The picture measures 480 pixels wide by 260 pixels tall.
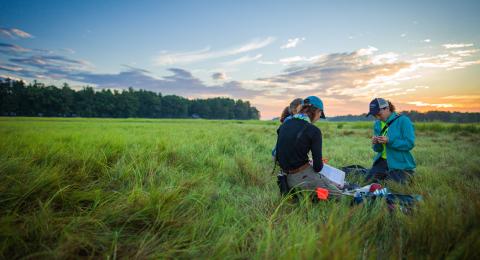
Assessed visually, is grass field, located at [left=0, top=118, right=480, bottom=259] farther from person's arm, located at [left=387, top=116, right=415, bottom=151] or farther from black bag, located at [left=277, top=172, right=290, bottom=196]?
person's arm, located at [left=387, top=116, right=415, bottom=151]

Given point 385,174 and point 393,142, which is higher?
point 393,142

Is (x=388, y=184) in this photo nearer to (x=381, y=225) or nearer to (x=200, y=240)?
(x=381, y=225)

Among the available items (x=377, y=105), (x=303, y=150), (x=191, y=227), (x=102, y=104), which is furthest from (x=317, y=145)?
(x=102, y=104)

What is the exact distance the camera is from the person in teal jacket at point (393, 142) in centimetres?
457

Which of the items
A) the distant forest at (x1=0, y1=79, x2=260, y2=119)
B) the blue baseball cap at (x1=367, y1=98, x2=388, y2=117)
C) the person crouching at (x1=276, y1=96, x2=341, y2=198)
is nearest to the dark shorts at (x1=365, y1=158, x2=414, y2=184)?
the blue baseball cap at (x1=367, y1=98, x2=388, y2=117)

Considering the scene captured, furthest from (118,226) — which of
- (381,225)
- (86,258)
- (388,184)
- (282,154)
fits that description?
(388,184)

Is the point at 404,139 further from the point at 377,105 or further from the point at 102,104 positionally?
the point at 102,104

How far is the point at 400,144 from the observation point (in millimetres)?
4570

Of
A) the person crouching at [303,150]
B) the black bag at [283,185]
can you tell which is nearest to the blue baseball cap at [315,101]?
the person crouching at [303,150]

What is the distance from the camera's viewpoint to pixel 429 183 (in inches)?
166

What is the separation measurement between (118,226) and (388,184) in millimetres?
4584

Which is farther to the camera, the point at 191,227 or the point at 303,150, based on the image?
the point at 303,150

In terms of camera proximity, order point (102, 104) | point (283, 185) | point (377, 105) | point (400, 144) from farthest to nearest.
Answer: point (102, 104)
point (377, 105)
point (400, 144)
point (283, 185)

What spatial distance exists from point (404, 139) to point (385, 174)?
820mm
